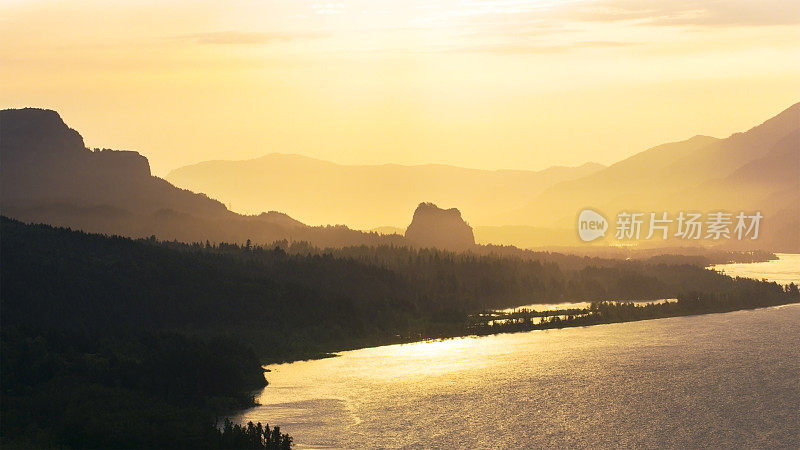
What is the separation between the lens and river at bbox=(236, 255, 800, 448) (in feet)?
331

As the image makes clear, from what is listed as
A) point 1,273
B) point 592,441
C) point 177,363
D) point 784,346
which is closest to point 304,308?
point 1,273

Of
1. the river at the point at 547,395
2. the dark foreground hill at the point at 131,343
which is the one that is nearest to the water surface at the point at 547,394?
the river at the point at 547,395

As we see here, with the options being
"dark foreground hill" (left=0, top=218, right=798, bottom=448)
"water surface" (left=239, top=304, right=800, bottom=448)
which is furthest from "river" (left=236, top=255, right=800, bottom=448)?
"dark foreground hill" (left=0, top=218, right=798, bottom=448)

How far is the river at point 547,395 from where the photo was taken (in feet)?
331

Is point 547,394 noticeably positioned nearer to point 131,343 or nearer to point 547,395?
point 547,395

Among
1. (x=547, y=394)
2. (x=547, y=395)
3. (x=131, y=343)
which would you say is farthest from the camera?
(x=131, y=343)

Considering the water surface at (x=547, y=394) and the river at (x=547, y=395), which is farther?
the water surface at (x=547, y=394)

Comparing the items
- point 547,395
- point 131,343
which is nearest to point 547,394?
point 547,395

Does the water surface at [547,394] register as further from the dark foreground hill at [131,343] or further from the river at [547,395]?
the dark foreground hill at [131,343]

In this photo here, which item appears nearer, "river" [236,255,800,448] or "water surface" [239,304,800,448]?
"river" [236,255,800,448]

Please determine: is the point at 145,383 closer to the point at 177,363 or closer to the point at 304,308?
the point at 177,363

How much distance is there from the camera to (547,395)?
123875 millimetres

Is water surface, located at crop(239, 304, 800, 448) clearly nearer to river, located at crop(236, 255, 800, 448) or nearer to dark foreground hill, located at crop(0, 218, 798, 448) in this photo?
river, located at crop(236, 255, 800, 448)

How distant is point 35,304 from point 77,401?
6611 cm
